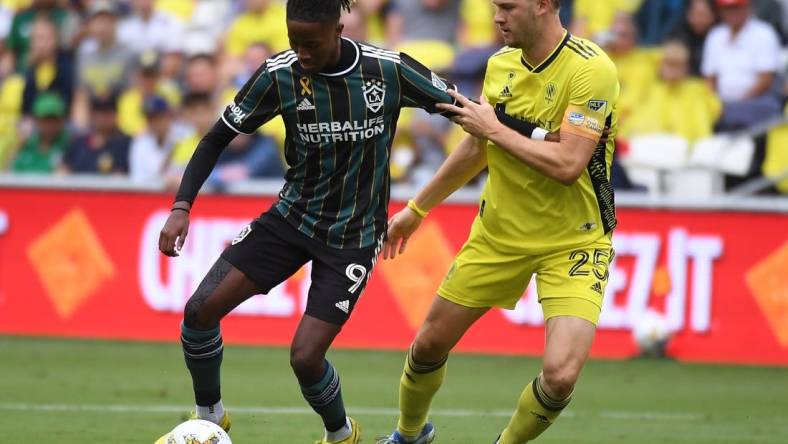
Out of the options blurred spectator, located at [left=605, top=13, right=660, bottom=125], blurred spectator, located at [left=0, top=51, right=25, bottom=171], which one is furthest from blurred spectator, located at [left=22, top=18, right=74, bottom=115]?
blurred spectator, located at [left=605, top=13, right=660, bottom=125]

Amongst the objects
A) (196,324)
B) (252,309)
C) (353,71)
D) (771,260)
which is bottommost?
(252,309)

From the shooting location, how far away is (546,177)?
6.80 meters

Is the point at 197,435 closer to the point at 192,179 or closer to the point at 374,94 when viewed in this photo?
the point at 192,179

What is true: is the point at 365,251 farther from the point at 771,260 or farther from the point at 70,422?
the point at 771,260

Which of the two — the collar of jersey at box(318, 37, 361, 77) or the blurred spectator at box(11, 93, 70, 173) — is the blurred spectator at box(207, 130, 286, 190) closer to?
the blurred spectator at box(11, 93, 70, 173)

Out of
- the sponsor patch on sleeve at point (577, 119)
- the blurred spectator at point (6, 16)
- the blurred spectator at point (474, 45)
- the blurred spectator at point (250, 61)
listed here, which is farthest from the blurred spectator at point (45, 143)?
the sponsor patch on sleeve at point (577, 119)

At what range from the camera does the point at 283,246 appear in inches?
272

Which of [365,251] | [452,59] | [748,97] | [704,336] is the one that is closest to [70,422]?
[365,251]

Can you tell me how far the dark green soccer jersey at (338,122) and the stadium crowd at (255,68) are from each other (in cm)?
587

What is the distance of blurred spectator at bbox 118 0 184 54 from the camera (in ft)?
53.2

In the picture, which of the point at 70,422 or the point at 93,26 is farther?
the point at 93,26

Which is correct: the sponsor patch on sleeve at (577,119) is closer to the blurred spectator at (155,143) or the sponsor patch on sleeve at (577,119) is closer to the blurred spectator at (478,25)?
the blurred spectator at (478,25)

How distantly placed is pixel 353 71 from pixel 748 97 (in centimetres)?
791

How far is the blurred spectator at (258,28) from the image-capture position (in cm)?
1521
